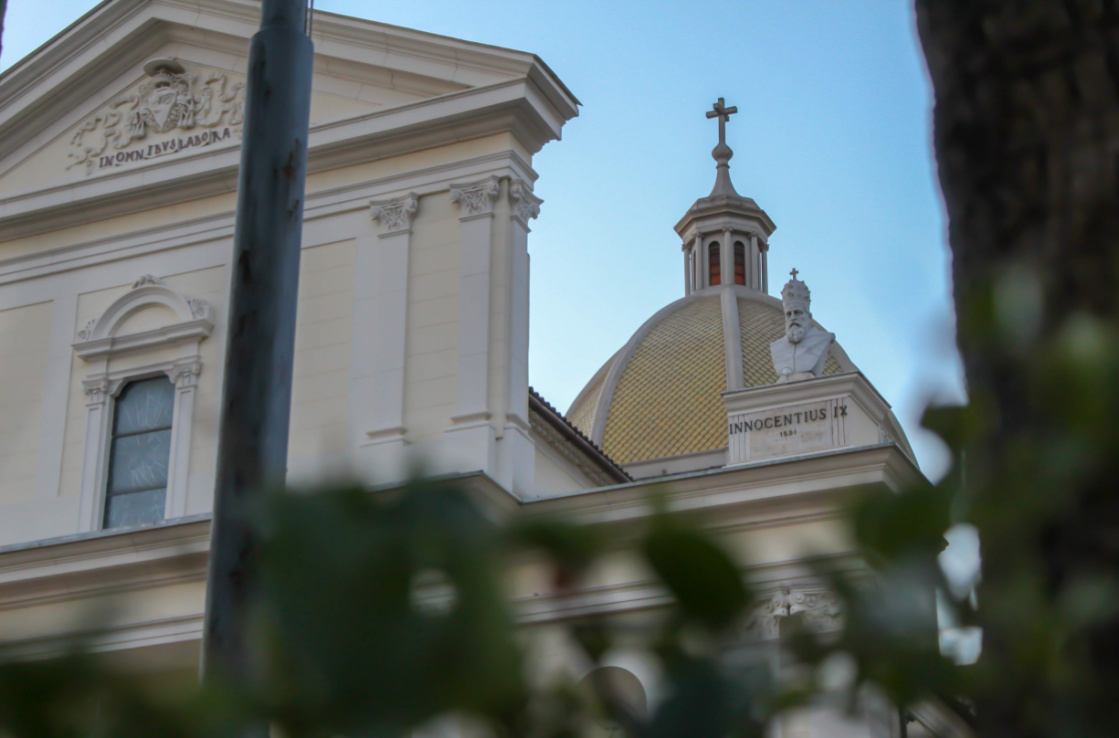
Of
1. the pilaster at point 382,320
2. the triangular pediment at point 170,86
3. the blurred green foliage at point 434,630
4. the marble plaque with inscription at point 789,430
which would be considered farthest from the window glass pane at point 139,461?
the blurred green foliage at point 434,630

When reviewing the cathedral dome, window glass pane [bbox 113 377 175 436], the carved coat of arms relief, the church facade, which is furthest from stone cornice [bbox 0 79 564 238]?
the cathedral dome

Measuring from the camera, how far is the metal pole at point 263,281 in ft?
16.1

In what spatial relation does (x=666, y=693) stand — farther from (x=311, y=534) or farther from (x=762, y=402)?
(x=762, y=402)

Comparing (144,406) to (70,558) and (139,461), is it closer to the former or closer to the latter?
(139,461)

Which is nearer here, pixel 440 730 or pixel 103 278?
pixel 440 730

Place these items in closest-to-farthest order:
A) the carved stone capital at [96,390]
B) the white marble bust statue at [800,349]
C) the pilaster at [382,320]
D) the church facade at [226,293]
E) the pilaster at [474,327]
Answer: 1. the pilaster at [474,327]
2. the church facade at [226,293]
3. the pilaster at [382,320]
4. the carved stone capital at [96,390]
5. the white marble bust statue at [800,349]

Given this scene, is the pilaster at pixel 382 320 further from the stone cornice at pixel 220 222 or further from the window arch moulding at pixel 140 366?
the window arch moulding at pixel 140 366

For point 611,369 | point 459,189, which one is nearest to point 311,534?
point 459,189

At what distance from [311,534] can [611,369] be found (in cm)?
5270

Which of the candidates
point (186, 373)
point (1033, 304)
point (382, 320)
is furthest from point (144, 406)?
point (1033, 304)

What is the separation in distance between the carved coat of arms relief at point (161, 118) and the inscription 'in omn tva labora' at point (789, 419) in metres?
5.78

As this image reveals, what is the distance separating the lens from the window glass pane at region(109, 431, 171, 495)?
17.6m

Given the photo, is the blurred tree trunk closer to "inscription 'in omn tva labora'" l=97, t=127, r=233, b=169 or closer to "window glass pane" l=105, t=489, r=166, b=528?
"window glass pane" l=105, t=489, r=166, b=528

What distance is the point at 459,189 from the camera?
1728 centimetres
